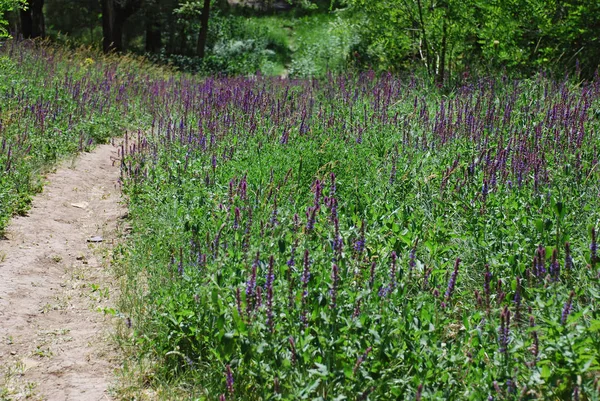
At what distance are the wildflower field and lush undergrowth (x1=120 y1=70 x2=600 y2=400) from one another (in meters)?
0.02

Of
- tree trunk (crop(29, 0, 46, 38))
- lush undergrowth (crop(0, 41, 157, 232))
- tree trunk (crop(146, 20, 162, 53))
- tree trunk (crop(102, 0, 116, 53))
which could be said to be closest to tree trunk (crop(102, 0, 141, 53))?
tree trunk (crop(102, 0, 116, 53))

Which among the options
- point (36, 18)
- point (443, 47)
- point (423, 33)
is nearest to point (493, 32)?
point (443, 47)

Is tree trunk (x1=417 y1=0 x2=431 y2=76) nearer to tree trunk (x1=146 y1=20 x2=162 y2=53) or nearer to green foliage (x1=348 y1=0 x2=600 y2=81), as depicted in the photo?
green foliage (x1=348 y1=0 x2=600 y2=81)

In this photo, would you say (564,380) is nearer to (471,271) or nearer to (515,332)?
(515,332)

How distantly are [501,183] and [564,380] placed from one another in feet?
7.40

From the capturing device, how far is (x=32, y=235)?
6.16m

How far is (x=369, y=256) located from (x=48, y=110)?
687cm

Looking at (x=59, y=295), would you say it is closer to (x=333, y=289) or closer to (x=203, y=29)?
(x=333, y=289)

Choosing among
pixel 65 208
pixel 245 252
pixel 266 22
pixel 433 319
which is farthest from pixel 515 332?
pixel 266 22

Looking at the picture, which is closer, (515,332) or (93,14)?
(515,332)

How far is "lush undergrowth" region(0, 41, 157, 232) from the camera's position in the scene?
721cm

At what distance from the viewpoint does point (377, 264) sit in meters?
4.03

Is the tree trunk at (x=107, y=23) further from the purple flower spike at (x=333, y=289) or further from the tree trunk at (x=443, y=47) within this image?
the purple flower spike at (x=333, y=289)

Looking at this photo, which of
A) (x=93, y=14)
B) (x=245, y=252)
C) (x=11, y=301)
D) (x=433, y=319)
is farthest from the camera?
(x=93, y=14)
